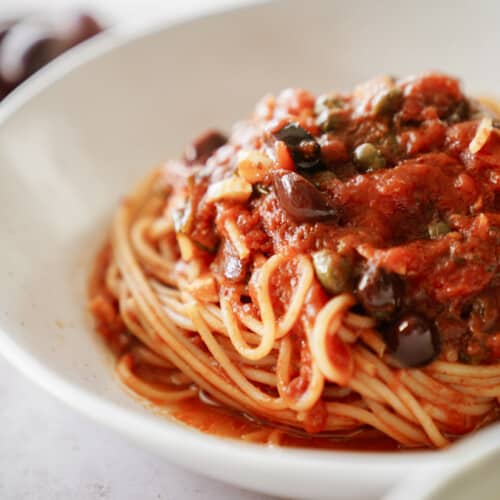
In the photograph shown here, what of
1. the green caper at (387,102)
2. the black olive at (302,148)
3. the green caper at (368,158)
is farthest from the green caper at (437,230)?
the green caper at (387,102)

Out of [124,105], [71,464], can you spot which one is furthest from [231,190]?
[124,105]

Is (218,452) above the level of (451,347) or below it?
above

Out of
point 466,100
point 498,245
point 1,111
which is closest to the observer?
point 498,245

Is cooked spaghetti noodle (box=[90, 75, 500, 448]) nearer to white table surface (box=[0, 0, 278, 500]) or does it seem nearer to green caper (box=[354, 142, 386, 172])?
green caper (box=[354, 142, 386, 172])

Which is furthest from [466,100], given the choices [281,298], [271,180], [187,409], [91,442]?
[91,442]

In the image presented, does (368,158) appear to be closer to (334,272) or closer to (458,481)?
(334,272)

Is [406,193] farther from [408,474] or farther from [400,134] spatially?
[408,474]
